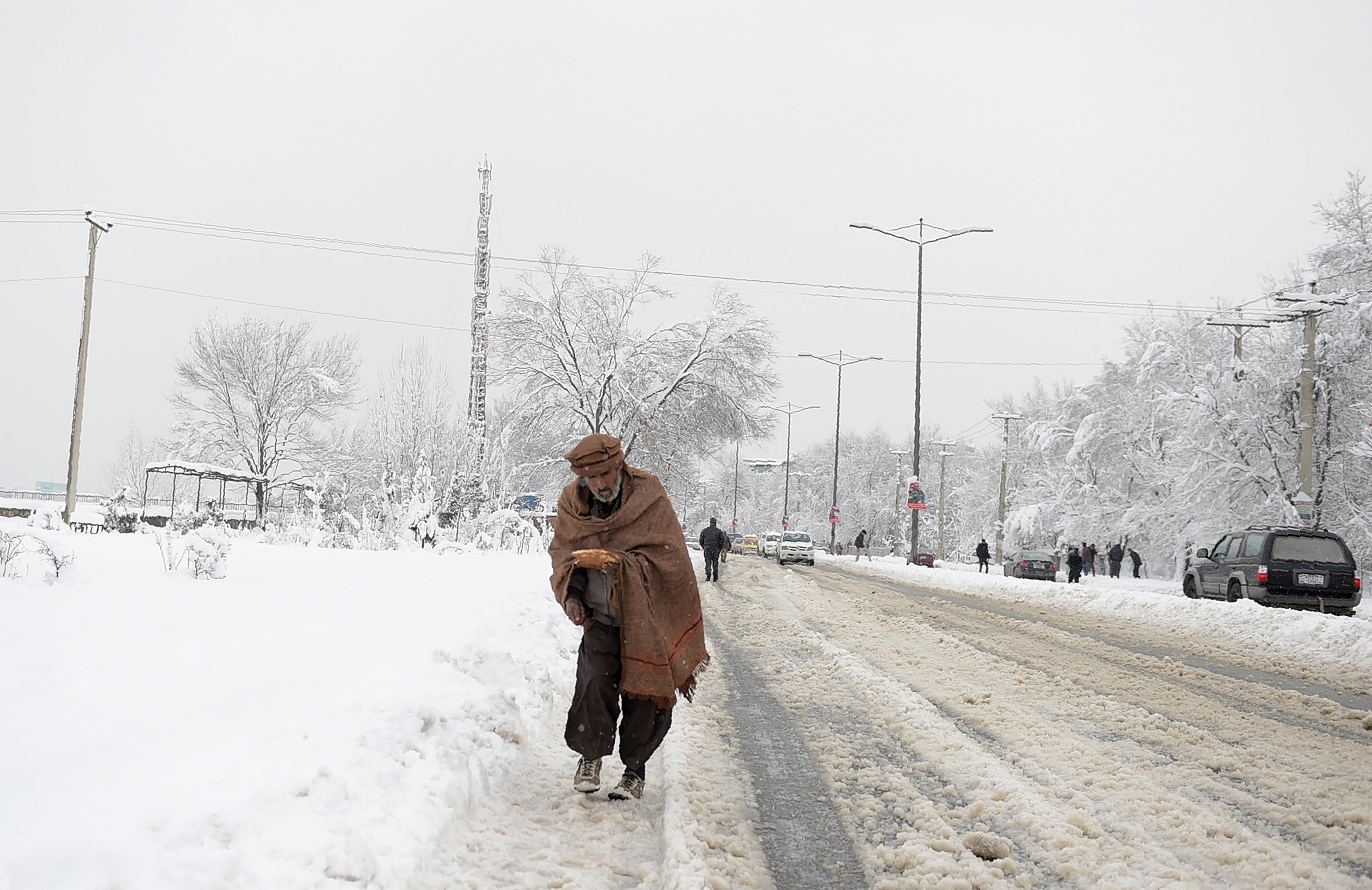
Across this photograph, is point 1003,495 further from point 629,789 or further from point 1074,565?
point 629,789

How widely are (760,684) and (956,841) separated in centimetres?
424

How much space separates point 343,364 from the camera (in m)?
46.2

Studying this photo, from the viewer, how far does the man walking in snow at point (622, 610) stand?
4523mm

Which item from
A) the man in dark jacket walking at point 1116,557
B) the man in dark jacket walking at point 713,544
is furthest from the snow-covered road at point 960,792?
the man in dark jacket walking at point 1116,557

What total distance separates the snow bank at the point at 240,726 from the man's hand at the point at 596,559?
1.14m

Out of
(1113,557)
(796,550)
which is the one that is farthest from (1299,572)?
(796,550)

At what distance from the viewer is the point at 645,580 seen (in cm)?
457

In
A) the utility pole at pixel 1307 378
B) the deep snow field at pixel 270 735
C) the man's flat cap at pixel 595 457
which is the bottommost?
the deep snow field at pixel 270 735

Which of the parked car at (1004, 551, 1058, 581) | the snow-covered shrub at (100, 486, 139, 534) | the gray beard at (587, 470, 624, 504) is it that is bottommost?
the parked car at (1004, 551, 1058, 581)

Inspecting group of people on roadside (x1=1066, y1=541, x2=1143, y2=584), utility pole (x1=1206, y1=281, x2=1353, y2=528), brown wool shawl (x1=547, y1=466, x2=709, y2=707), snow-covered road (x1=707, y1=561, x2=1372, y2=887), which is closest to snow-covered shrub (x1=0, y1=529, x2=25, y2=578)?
brown wool shawl (x1=547, y1=466, x2=709, y2=707)

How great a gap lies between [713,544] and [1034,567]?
22.5 m

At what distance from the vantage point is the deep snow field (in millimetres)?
2887

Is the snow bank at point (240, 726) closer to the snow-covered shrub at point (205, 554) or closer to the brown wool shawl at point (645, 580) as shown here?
the snow-covered shrub at point (205, 554)

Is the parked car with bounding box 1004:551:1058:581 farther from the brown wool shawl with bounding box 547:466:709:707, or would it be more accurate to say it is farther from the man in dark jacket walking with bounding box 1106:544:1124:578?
the brown wool shawl with bounding box 547:466:709:707
